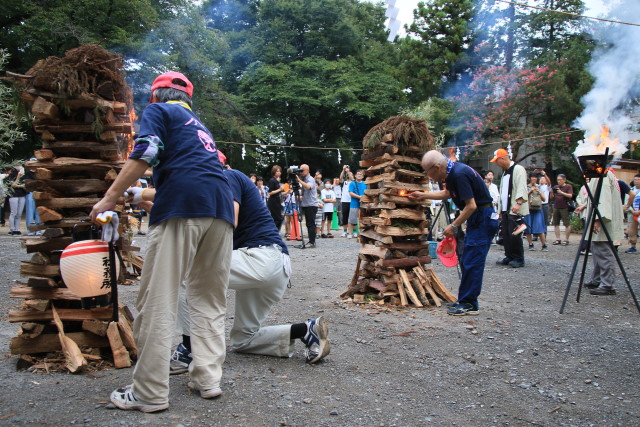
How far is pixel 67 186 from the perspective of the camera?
4156mm

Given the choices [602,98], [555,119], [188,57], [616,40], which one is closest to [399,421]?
[602,98]

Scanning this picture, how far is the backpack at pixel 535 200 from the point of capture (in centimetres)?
1230

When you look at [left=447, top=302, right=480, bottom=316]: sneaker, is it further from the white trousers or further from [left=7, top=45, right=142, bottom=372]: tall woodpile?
[left=7, top=45, right=142, bottom=372]: tall woodpile

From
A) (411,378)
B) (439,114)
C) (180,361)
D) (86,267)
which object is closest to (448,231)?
(411,378)

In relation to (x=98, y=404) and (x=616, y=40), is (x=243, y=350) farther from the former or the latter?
(x=616, y=40)

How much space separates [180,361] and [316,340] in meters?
1.07

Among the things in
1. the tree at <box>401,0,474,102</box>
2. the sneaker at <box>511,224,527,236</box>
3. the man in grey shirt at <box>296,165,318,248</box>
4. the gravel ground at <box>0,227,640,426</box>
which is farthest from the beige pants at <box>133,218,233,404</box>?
the tree at <box>401,0,474,102</box>

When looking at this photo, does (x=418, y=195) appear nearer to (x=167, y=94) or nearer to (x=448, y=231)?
(x=448, y=231)

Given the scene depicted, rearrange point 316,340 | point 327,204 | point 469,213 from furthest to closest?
point 327,204, point 469,213, point 316,340

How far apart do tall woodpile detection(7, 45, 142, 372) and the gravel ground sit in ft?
0.89

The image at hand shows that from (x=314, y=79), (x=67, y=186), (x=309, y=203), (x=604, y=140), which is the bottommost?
(x=67, y=186)

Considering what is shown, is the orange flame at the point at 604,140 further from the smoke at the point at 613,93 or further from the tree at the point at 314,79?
the tree at the point at 314,79

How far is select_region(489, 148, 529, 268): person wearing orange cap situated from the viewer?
31.6ft

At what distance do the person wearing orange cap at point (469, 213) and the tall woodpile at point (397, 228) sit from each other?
0.62 m
